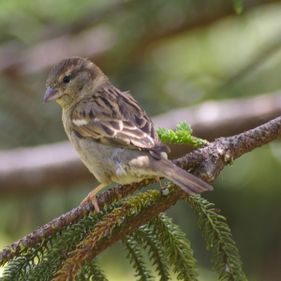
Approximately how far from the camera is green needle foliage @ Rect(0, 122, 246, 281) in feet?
8.13

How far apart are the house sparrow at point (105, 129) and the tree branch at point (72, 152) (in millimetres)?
977

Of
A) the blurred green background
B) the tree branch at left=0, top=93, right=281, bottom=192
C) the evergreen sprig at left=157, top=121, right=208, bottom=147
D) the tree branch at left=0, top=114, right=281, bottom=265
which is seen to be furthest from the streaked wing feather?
the tree branch at left=0, top=93, right=281, bottom=192

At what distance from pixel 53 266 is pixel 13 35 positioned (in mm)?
4131

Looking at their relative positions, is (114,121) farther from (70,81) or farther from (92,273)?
(92,273)

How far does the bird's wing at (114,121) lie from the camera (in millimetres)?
3443

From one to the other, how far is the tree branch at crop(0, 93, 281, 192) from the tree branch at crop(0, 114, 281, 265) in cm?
230

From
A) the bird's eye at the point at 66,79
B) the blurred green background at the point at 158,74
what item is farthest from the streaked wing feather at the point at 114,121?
the blurred green background at the point at 158,74

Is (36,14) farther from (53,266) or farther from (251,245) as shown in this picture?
(53,266)

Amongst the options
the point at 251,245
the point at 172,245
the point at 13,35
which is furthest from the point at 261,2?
the point at 172,245

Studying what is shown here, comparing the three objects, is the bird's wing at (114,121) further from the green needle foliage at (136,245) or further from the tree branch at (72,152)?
the tree branch at (72,152)

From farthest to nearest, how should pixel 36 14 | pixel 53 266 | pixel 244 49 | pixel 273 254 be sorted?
pixel 244 49 → pixel 36 14 → pixel 273 254 → pixel 53 266

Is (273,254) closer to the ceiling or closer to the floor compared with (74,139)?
closer to the floor

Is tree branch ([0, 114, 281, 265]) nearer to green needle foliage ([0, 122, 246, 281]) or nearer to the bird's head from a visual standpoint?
green needle foliage ([0, 122, 246, 281])

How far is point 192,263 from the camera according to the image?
258cm
